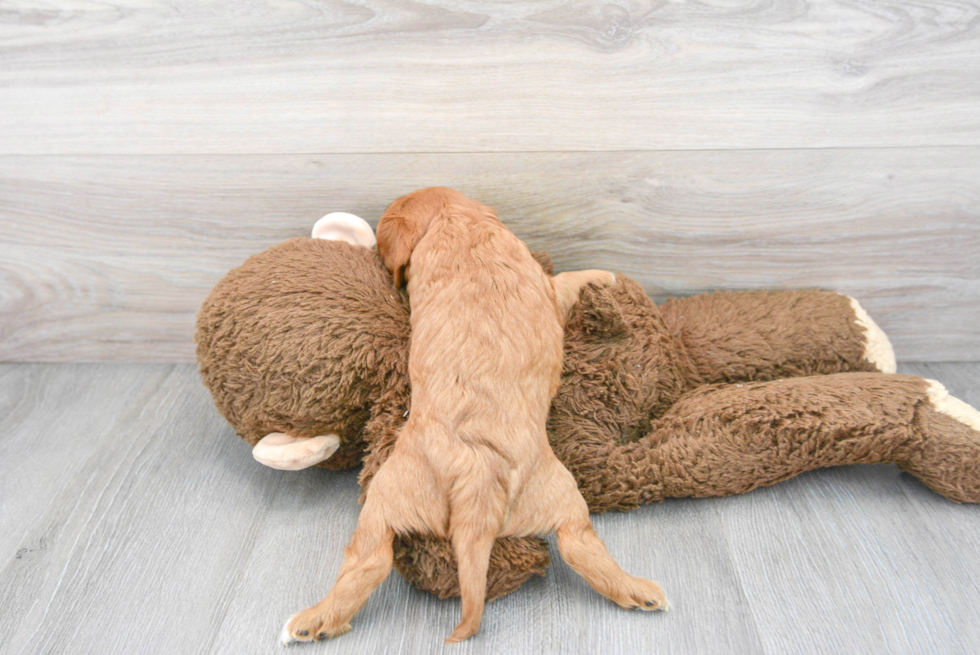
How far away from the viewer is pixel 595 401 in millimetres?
1241

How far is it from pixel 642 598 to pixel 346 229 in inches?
30.6

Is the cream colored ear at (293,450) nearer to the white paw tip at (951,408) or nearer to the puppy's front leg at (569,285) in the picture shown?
the puppy's front leg at (569,285)

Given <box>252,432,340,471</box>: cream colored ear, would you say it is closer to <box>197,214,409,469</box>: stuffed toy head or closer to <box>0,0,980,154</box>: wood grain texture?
<box>197,214,409,469</box>: stuffed toy head

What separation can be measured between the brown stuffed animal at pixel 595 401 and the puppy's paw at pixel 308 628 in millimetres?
227

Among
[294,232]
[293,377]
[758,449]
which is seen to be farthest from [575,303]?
[294,232]

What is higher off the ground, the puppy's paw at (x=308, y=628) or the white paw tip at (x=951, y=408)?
the white paw tip at (x=951, y=408)

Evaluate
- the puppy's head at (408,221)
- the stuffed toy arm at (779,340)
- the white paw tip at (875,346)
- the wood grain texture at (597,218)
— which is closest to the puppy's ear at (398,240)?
the puppy's head at (408,221)

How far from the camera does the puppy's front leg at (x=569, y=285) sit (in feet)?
4.11

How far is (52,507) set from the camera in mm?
1270

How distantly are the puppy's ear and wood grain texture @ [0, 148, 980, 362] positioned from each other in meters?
0.21

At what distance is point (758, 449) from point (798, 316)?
0.33 metres

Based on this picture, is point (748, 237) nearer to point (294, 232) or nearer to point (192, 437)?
point (294, 232)

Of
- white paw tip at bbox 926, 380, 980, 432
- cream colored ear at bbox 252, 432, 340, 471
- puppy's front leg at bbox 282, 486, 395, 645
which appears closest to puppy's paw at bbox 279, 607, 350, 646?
puppy's front leg at bbox 282, 486, 395, 645

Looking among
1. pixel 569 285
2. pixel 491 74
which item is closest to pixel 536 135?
pixel 491 74
